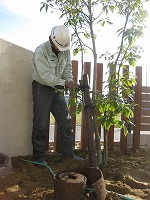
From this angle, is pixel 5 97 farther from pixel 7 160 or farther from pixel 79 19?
pixel 79 19

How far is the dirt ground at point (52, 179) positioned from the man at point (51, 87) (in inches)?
10.2

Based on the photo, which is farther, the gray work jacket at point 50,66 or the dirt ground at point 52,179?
the gray work jacket at point 50,66

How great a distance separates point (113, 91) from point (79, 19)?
43.2 inches

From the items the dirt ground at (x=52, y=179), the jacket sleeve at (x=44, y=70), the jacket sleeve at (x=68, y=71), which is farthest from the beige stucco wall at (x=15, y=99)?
the jacket sleeve at (x=68, y=71)

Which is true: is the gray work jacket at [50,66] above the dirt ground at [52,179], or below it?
above

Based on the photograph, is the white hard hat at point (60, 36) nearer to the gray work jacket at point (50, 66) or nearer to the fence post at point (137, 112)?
the gray work jacket at point (50, 66)

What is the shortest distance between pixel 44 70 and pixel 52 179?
138 centimetres

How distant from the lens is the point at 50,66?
375 cm

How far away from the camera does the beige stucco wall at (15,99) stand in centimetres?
364

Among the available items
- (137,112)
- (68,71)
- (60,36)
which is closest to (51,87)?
(68,71)

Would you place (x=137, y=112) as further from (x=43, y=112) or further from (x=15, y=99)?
(x=15, y=99)

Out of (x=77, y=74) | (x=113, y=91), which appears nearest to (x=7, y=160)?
(x=113, y=91)

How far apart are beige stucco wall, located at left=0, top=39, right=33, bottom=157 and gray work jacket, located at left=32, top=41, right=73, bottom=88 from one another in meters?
0.29

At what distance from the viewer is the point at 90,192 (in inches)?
105
